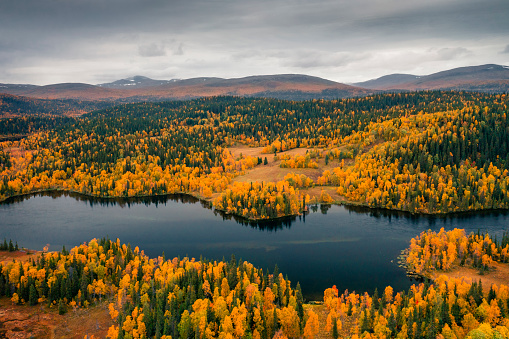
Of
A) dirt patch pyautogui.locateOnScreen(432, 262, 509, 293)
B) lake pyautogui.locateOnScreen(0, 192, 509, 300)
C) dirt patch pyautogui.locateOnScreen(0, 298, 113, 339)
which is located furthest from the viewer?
lake pyautogui.locateOnScreen(0, 192, 509, 300)

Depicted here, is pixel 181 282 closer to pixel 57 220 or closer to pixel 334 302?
pixel 334 302

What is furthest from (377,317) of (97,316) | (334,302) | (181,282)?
(97,316)

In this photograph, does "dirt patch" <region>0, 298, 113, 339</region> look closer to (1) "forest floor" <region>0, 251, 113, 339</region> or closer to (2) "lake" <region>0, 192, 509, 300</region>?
(1) "forest floor" <region>0, 251, 113, 339</region>

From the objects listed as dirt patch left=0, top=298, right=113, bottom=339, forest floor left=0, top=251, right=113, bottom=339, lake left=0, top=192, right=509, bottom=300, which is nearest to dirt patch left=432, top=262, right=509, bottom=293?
lake left=0, top=192, right=509, bottom=300

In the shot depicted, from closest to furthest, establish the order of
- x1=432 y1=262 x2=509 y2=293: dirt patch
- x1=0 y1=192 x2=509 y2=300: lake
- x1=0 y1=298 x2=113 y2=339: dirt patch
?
x1=0 y1=298 x2=113 y2=339: dirt patch < x1=432 y1=262 x2=509 y2=293: dirt patch < x1=0 y1=192 x2=509 y2=300: lake

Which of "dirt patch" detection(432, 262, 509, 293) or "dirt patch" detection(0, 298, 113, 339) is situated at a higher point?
"dirt patch" detection(432, 262, 509, 293)

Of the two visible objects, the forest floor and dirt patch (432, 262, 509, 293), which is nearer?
the forest floor

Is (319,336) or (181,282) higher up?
(181,282)
